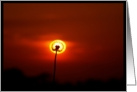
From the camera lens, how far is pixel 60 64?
39.8 ft

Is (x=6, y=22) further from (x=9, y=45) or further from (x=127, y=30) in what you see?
(x=127, y=30)

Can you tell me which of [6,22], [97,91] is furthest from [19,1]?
[97,91]

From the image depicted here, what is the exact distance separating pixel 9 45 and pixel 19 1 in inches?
14.3

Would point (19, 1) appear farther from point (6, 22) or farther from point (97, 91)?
point (97, 91)

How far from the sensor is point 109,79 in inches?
476

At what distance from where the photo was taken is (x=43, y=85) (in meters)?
12.0

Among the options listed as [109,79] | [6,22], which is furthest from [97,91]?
[6,22]

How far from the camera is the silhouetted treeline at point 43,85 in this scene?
39.3 ft

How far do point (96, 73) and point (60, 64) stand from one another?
303 millimetres

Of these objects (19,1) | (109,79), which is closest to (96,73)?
(109,79)

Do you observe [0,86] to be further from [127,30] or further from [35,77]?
[127,30]

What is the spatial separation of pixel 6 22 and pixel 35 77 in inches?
19.7

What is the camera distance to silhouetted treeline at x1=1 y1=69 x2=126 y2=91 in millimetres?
11984

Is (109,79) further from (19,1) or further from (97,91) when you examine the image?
(19,1)
